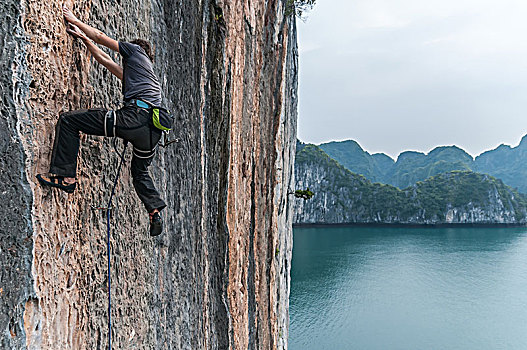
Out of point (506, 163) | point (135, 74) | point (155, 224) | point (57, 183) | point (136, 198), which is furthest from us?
point (506, 163)

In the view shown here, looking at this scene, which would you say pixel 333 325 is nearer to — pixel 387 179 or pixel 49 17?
pixel 49 17

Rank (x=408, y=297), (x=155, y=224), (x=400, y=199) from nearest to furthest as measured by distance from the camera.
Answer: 1. (x=155, y=224)
2. (x=408, y=297)
3. (x=400, y=199)

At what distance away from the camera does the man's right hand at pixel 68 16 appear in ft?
5.95

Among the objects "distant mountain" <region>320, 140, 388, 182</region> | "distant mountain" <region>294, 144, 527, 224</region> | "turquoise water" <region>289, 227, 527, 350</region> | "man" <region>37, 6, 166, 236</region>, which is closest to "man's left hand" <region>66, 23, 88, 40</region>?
"man" <region>37, 6, 166, 236</region>

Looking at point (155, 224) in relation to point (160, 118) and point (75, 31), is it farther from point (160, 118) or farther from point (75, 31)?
point (75, 31)

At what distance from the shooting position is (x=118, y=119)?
1.89 metres

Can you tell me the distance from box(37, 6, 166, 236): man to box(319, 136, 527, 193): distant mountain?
12092 centimetres

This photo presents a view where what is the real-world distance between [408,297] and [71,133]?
87.7 ft

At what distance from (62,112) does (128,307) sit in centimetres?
141

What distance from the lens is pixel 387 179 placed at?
134625 millimetres

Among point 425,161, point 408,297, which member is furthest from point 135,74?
point 425,161

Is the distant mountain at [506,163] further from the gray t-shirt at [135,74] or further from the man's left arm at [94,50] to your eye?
the man's left arm at [94,50]

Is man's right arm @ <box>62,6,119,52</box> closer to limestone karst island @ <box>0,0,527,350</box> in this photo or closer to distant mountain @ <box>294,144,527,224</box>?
limestone karst island @ <box>0,0,527,350</box>

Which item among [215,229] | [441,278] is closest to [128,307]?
[215,229]
